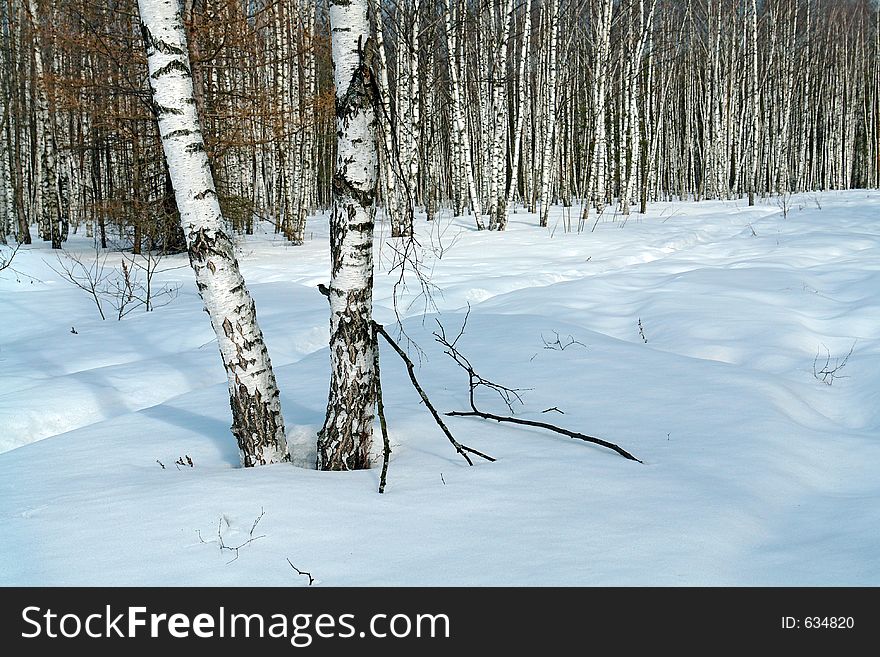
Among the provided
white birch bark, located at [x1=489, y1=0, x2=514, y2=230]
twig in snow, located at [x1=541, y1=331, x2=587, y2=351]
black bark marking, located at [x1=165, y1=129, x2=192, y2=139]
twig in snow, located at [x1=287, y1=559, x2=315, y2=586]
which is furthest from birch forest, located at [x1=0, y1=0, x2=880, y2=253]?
twig in snow, located at [x1=541, y1=331, x2=587, y2=351]

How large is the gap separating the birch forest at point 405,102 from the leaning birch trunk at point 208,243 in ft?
0.78

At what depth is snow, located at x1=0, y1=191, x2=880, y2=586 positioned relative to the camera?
2131 mm

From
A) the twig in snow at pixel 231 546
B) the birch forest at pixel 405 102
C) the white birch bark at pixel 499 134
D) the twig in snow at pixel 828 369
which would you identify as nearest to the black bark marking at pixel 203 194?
the birch forest at pixel 405 102

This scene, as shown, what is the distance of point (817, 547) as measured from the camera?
2221mm

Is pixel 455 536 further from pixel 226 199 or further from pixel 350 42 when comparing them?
pixel 226 199

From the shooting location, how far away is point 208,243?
3.06 meters

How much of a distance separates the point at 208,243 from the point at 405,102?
1344 centimetres

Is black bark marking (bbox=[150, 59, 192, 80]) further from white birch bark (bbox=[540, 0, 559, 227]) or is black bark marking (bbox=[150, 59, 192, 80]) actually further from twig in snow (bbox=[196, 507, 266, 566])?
white birch bark (bbox=[540, 0, 559, 227])

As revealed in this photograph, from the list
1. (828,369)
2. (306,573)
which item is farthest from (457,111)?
(306,573)

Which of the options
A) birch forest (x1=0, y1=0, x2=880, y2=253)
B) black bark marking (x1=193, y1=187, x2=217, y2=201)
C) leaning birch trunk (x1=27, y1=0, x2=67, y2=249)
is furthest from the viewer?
leaning birch trunk (x1=27, y1=0, x2=67, y2=249)

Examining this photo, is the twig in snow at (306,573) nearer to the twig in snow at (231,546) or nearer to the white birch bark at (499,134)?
the twig in snow at (231,546)

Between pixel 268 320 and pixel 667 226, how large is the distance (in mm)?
8847

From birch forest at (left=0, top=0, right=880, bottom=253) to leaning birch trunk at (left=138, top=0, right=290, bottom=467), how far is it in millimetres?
238

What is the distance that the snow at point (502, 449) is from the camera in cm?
213
